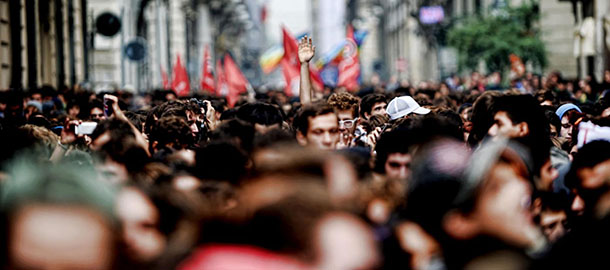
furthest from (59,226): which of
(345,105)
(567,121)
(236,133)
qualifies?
(567,121)

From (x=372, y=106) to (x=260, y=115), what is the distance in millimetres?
4175

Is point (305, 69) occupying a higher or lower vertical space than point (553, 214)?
higher

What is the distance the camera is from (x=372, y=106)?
39.3ft

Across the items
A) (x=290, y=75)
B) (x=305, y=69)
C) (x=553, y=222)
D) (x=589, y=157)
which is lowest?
(x=553, y=222)

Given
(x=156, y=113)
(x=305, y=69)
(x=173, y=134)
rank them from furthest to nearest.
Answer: (x=305, y=69), (x=156, y=113), (x=173, y=134)

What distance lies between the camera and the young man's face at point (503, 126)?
22.9 feet

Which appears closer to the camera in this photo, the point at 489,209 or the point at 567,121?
the point at 489,209

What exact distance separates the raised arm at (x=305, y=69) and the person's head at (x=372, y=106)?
3.31 feet

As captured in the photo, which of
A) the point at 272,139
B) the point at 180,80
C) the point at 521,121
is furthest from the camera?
the point at 180,80

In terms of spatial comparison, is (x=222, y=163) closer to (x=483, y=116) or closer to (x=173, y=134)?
(x=173, y=134)

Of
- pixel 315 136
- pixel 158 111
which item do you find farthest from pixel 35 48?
pixel 315 136

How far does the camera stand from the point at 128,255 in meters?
4.05

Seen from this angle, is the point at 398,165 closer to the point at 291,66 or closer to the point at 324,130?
the point at 324,130

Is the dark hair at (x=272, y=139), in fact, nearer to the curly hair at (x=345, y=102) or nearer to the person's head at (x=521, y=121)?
the person's head at (x=521, y=121)
